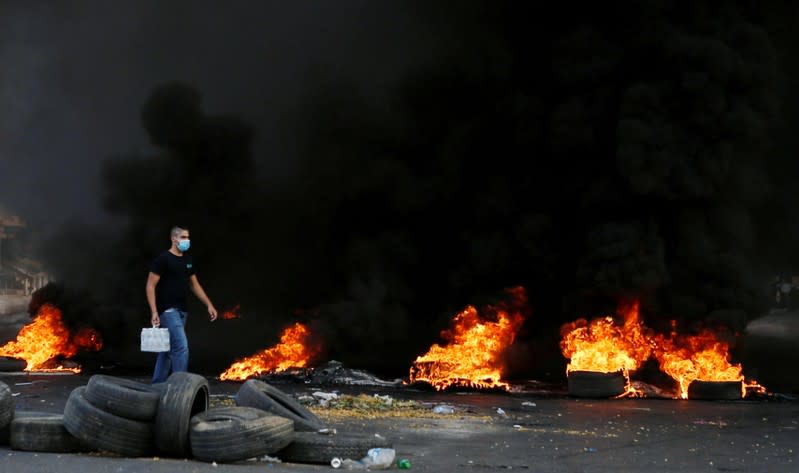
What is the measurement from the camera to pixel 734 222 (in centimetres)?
1761

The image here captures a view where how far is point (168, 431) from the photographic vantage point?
690cm

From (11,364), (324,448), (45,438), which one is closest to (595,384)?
(324,448)

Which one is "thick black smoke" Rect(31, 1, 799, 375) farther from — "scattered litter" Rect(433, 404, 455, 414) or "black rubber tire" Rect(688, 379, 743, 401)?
"scattered litter" Rect(433, 404, 455, 414)

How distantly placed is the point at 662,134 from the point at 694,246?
238 cm

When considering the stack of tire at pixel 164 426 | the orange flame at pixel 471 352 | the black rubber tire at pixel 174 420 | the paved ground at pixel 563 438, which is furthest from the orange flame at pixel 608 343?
the black rubber tire at pixel 174 420

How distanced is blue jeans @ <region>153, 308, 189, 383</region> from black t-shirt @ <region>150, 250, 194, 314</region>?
0.10 metres

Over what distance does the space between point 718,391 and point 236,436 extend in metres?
10.1

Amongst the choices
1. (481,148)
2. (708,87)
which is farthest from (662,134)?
(481,148)

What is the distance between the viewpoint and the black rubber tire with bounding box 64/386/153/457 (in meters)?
6.95

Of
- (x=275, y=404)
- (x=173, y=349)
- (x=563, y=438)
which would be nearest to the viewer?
(x=275, y=404)

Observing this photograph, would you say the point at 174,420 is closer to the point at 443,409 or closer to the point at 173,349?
the point at 173,349

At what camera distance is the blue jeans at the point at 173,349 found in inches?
365

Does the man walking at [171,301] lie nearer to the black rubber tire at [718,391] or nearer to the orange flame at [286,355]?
the orange flame at [286,355]

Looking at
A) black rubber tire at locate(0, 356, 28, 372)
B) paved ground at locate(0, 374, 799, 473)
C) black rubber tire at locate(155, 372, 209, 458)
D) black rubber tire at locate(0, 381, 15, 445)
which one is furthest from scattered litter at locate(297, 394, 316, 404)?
black rubber tire at locate(0, 356, 28, 372)
